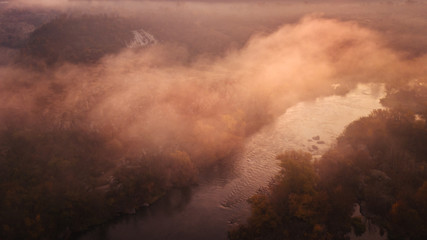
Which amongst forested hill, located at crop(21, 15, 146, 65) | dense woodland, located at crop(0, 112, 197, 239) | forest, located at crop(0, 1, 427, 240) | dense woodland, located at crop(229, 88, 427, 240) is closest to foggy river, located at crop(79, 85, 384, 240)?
forest, located at crop(0, 1, 427, 240)

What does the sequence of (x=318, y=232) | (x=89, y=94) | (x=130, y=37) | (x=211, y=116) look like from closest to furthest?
(x=318, y=232)
(x=211, y=116)
(x=89, y=94)
(x=130, y=37)

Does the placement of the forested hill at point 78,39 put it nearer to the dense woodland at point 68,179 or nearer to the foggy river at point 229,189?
the dense woodland at point 68,179

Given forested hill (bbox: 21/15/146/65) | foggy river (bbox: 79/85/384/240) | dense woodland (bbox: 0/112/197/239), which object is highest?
forested hill (bbox: 21/15/146/65)

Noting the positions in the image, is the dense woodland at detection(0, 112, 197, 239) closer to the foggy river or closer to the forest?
the forest

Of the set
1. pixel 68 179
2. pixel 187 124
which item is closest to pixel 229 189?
pixel 187 124

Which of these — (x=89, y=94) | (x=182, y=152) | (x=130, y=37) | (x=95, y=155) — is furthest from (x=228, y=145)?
(x=130, y=37)

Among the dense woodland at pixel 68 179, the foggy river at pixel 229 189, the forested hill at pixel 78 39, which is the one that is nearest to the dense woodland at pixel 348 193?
the foggy river at pixel 229 189

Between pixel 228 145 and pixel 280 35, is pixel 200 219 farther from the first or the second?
pixel 280 35
